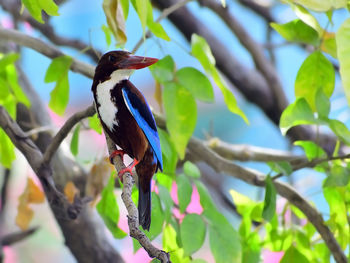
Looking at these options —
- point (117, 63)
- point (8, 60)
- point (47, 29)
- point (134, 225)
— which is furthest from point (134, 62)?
point (47, 29)

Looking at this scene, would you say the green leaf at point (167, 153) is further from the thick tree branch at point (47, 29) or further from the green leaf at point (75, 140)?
the thick tree branch at point (47, 29)

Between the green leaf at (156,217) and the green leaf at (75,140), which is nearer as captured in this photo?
the green leaf at (156,217)

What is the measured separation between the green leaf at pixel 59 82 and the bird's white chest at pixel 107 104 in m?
0.29

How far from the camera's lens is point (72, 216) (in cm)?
86

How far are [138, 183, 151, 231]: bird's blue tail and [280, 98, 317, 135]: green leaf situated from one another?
223mm

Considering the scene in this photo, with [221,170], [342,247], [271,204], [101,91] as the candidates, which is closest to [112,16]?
[101,91]

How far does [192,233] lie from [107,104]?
0.89ft

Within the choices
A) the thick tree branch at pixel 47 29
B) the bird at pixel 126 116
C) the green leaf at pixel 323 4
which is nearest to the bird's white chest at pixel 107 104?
the bird at pixel 126 116

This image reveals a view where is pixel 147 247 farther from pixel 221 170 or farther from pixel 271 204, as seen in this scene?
pixel 221 170

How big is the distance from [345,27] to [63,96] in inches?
15.6

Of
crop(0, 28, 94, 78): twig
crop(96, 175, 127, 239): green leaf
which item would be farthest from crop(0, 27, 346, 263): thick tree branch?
crop(96, 175, 127, 239): green leaf

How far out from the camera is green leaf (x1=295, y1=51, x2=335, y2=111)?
0.72 metres

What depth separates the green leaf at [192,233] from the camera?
0.68 meters

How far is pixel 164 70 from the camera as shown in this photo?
680mm
